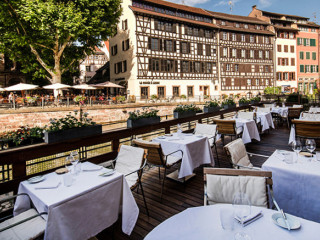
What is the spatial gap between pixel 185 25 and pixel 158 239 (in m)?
28.4

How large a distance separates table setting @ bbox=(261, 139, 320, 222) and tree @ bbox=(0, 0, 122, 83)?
53.0ft

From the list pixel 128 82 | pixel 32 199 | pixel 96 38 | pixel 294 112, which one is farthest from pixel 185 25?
pixel 32 199

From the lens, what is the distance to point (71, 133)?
11.9 ft

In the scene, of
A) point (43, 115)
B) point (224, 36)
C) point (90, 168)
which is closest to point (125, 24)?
point (224, 36)

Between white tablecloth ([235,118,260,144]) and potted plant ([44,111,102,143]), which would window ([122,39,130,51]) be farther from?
potted plant ([44,111,102,143])

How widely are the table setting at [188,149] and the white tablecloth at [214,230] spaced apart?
2396mm

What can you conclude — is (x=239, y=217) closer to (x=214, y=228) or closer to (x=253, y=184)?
(x=214, y=228)

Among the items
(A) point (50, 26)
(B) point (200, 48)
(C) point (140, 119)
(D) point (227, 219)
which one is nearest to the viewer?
(D) point (227, 219)

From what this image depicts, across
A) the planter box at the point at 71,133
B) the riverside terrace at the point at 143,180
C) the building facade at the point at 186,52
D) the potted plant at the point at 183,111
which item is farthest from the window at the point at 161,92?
the planter box at the point at 71,133

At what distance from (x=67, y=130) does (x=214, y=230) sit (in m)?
2.92

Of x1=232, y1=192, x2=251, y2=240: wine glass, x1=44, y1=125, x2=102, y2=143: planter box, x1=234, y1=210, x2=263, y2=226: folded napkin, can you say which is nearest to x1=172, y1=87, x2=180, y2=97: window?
x1=44, y1=125, x2=102, y2=143: planter box

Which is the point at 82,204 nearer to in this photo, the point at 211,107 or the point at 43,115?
the point at 211,107

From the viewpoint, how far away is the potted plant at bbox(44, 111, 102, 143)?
3395mm

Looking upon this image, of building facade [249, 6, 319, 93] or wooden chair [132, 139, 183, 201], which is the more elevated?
building facade [249, 6, 319, 93]
